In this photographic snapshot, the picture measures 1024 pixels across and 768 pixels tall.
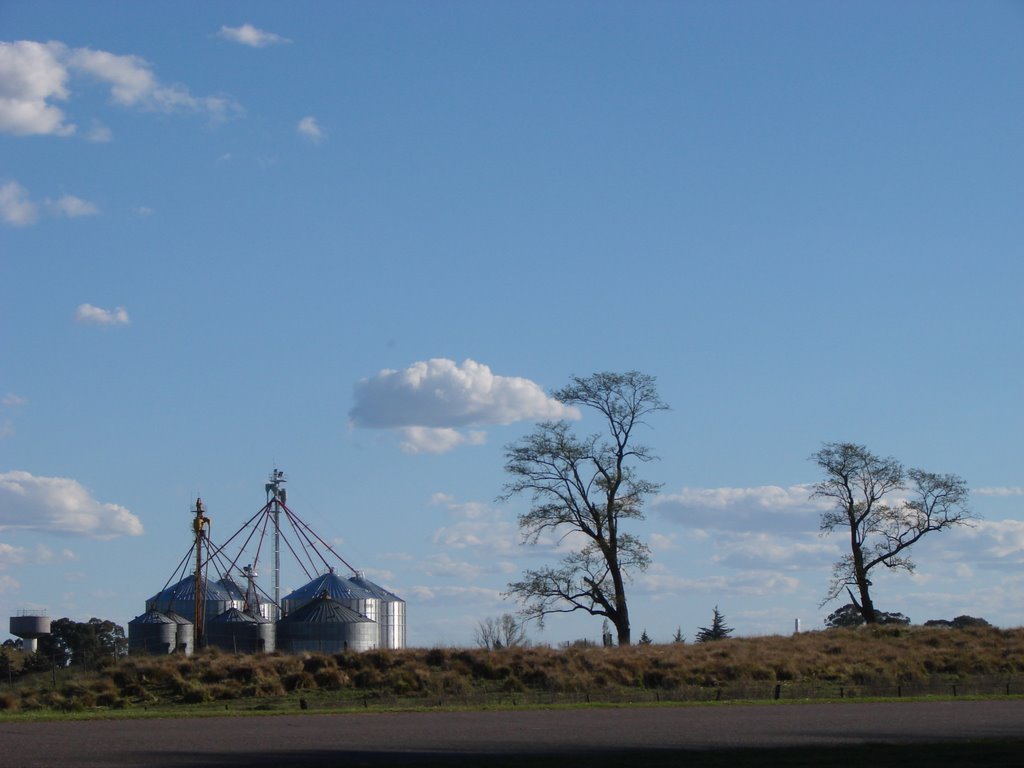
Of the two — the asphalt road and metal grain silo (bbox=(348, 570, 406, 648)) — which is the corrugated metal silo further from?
the asphalt road

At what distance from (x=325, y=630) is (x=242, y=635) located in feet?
14.3

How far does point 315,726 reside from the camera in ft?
99.4

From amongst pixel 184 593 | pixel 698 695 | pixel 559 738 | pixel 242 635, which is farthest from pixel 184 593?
pixel 559 738

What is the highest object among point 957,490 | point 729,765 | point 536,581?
point 957,490

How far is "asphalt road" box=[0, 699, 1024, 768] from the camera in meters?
22.0

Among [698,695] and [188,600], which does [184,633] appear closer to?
[188,600]

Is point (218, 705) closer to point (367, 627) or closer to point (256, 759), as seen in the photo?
point (256, 759)

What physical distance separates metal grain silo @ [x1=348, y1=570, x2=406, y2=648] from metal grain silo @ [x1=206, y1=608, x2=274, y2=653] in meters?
7.84

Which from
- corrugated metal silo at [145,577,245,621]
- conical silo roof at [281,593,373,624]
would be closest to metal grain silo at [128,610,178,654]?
corrugated metal silo at [145,577,245,621]

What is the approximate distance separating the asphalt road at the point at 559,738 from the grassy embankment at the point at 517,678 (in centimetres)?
438

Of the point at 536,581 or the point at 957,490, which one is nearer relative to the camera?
the point at 536,581

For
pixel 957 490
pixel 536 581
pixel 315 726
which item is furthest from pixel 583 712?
pixel 957 490

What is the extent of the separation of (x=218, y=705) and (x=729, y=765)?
2283cm

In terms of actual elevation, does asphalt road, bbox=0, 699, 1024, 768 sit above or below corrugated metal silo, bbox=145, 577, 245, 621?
below
